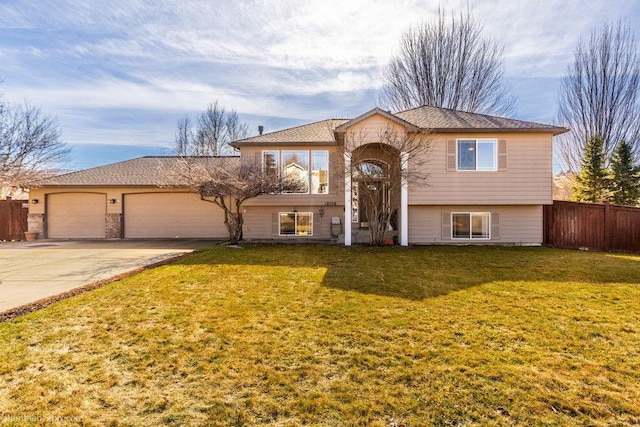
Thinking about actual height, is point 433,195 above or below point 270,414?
above

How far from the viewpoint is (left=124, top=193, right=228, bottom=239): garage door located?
1645 cm

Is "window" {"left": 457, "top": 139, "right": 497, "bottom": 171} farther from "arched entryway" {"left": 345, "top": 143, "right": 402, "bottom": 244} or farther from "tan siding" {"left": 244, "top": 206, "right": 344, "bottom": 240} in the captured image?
"tan siding" {"left": 244, "top": 206, "right": 344, "bottom": 240}

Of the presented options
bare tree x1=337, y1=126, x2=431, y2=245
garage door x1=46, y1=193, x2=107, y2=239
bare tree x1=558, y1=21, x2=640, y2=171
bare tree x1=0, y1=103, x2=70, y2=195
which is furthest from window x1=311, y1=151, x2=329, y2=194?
bare tree x1=558, y1=21, x2=640, y2=171

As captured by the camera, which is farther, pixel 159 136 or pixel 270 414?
pixel 159 136

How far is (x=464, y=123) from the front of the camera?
13211 millimetres

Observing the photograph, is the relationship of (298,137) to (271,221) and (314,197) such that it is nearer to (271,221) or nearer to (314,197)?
(314,197)

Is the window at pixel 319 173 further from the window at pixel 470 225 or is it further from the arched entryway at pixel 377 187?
the window at pixel 470 225

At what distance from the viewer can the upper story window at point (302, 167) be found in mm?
14289

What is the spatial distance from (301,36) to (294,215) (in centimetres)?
767

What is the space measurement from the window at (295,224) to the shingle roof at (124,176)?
534 cm

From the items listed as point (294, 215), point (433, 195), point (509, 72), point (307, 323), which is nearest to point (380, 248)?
point (433, 195)

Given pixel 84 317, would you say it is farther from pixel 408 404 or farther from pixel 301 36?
pixel 301 36

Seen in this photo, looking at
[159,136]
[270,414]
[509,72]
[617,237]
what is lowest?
[270,414]

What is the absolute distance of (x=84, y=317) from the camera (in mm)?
4977
